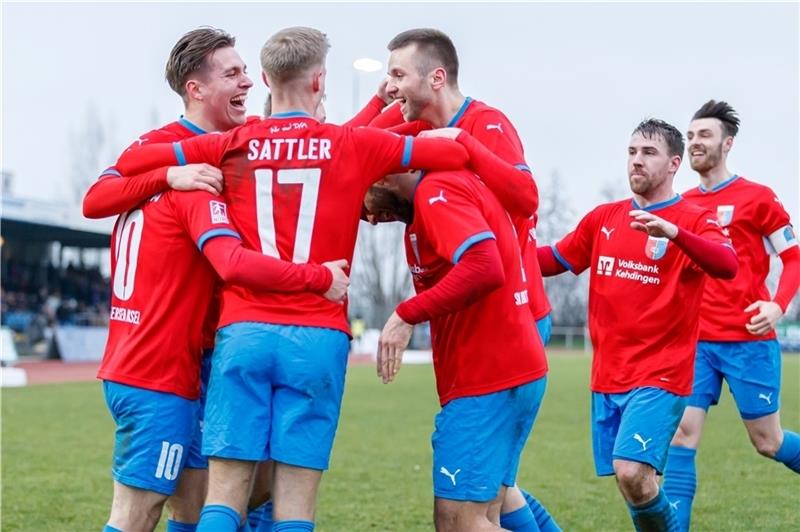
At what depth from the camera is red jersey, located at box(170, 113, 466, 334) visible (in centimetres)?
411

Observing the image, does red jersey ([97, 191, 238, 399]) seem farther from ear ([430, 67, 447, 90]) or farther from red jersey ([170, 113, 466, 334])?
ear ([430, 67, 447, 90])

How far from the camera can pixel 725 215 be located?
24.5 ft

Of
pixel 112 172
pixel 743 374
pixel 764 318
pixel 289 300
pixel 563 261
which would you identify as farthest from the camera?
pixel 743 374

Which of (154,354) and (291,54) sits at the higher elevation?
(291,54)

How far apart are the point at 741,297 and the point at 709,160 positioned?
105 cm

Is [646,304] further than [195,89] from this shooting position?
Yes

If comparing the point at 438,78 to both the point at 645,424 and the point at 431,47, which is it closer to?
the point at 431,47

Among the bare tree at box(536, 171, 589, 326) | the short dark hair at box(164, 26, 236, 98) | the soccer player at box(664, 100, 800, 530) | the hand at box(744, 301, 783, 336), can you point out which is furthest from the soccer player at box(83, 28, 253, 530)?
the bare tree at box(536, 171, 589, 326)

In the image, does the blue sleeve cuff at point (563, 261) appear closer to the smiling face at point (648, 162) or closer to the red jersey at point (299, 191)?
the smiling face at point (648, 162)

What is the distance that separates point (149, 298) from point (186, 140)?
727 mm

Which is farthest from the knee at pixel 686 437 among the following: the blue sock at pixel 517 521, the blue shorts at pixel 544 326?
the blue sock at pixel 517 521

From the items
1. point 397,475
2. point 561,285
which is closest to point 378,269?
point 561,285

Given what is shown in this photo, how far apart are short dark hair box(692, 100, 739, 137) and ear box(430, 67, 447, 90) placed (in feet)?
11.3

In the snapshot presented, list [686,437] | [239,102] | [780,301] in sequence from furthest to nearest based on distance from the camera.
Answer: [686,437] < [780,301] < [239,102]
